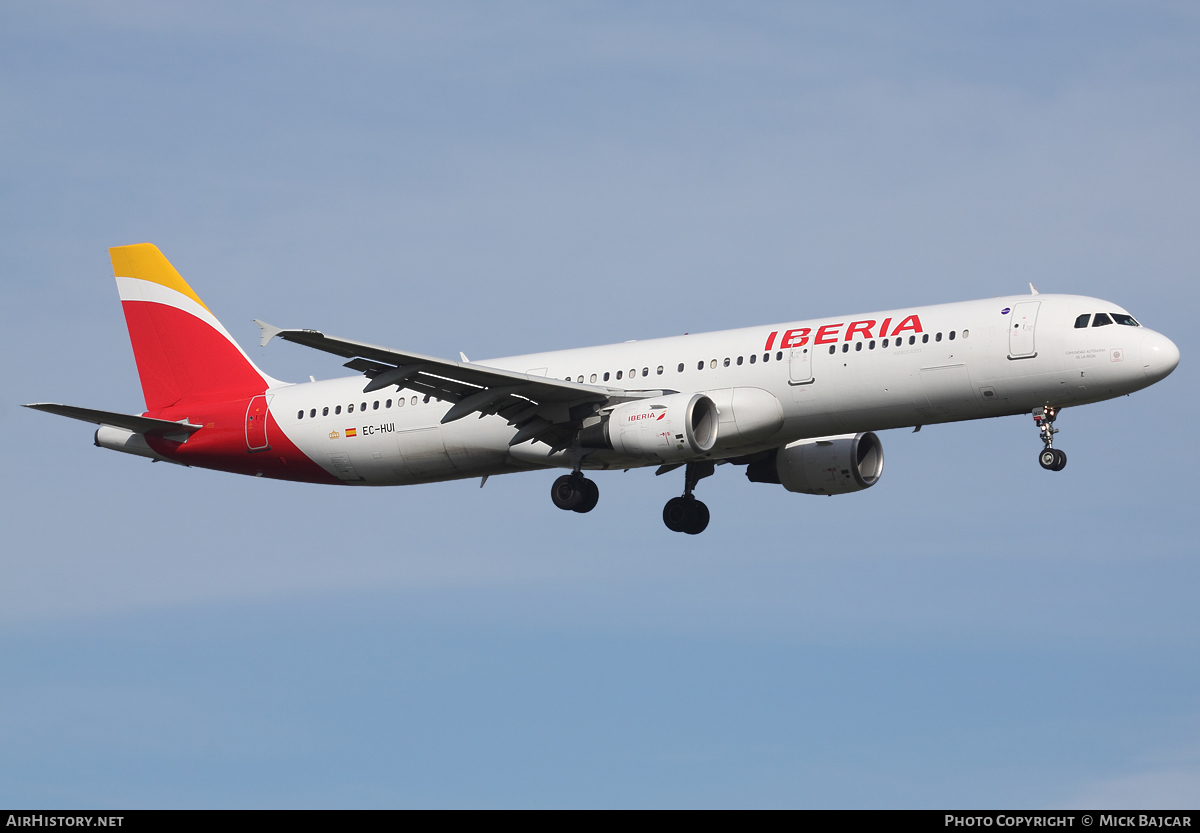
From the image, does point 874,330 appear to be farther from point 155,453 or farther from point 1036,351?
point 155,453

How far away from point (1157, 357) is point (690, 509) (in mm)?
13538

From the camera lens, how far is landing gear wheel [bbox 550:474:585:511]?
4222 cm

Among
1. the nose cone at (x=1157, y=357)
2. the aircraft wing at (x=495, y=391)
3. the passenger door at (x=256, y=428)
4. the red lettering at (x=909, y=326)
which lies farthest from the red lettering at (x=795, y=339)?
the passenger door at (x=256, y=428)

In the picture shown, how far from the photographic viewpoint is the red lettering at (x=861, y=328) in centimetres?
3879

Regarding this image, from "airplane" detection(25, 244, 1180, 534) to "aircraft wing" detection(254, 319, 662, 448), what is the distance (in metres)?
0.05

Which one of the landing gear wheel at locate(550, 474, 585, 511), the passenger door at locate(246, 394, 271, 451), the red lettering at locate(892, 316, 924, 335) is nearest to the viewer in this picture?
the red lettering at locate(892, 316, 924, 335)

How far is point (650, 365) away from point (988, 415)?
8587mm

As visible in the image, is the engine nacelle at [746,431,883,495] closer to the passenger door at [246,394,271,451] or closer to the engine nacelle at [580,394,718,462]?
the engine nacelle at [580,394,718,462]

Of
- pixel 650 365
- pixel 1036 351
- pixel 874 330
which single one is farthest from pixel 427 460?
pixel 1036 351

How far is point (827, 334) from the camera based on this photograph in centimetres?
3916

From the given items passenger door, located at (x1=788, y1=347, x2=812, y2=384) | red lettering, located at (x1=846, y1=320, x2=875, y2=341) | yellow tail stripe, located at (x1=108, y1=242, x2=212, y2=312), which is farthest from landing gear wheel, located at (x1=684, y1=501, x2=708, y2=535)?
yellow tail stripe, located at (x1=108, y1=242, x2=212, y2=312)

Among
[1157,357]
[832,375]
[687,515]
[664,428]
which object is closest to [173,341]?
[687,515]

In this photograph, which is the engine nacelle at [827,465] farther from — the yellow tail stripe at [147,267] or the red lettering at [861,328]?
the yellow tail stripe at [147,267]

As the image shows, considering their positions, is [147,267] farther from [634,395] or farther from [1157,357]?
[1157,357]
